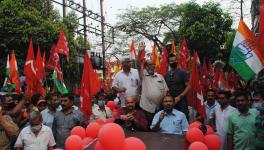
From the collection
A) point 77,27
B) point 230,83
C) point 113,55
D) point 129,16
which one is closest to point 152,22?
point 129,16

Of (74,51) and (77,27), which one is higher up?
(77,27)

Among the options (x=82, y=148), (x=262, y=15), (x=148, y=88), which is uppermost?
(x=262, y=15)

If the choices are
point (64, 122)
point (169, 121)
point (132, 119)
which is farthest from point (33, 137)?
point (169, 121)

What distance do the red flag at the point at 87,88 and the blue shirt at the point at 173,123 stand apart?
2.06 meters

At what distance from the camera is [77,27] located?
2903 centimetres

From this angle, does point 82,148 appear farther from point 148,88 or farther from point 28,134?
point 148,88

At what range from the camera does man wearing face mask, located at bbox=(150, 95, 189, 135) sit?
6160 millimetres

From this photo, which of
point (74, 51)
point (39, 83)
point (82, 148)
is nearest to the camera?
point (82, 148)

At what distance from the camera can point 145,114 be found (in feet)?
22.0

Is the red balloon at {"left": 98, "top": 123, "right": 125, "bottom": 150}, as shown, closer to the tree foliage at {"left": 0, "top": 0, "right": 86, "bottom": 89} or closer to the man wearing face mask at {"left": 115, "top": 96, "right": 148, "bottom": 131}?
the man wearing face mask at {"left": 115, "top": 96, "right": 148, "bottom": 131}

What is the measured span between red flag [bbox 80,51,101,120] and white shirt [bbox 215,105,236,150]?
7.41 ft

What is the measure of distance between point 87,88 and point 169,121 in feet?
7.78

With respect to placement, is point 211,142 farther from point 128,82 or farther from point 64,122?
point 64,122

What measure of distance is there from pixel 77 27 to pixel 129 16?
488 inches
